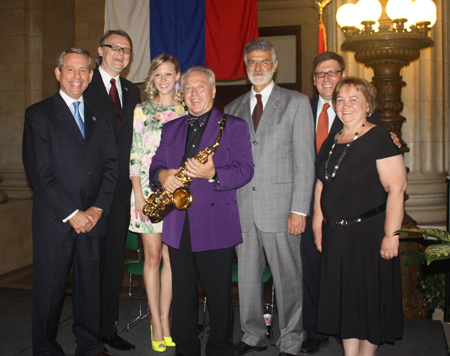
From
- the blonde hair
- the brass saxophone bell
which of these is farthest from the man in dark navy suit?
the brass saxophone bell

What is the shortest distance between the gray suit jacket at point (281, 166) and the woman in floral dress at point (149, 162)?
2.31ft

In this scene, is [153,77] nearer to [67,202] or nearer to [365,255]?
[67,202]

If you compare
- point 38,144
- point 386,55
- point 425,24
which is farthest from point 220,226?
point 425,24

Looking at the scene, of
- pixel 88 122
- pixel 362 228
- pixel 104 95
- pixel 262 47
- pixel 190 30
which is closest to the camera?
pixel 362 228

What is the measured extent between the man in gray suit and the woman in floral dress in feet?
1.88

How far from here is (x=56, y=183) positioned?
296cm

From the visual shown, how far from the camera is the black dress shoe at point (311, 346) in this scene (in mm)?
3406

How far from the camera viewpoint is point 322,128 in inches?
137

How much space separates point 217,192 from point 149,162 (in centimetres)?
66

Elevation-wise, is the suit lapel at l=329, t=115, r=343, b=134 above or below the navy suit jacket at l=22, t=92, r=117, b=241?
above

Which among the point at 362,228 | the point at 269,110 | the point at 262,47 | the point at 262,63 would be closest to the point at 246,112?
the point at 269,110

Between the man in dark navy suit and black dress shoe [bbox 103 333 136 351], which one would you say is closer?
the man in dark navy suit

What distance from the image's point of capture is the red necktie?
11.3 ft

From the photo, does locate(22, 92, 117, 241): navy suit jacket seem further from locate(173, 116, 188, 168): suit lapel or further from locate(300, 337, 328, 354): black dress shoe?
locate(300, 337, 328, 354): black dress shoe
